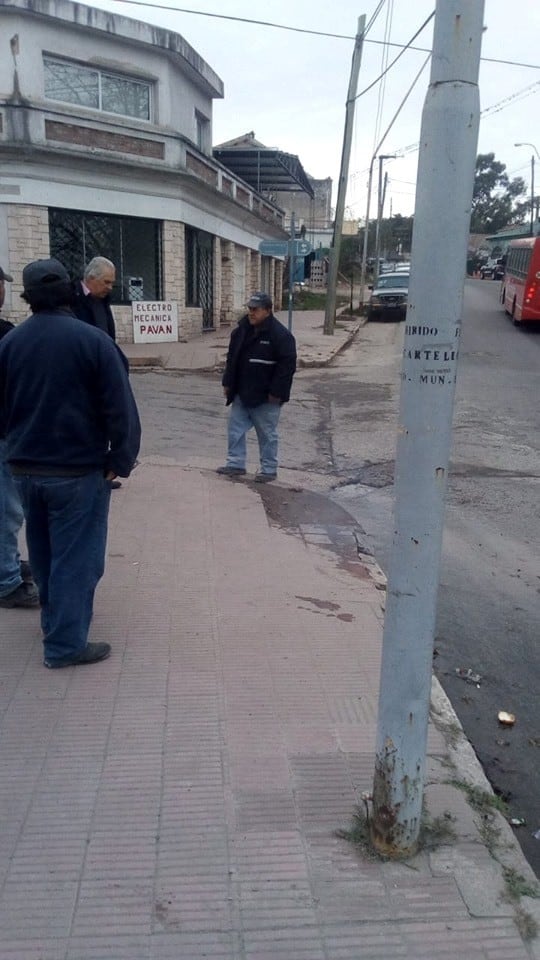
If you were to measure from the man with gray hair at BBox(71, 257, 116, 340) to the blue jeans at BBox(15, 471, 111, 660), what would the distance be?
2607mm

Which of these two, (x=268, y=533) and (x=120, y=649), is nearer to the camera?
(x=120, y=649)

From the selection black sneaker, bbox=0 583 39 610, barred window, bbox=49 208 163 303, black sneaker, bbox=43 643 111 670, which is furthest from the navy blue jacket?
barred window, bbox=49 208 163 303

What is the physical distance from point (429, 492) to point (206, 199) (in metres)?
21.8

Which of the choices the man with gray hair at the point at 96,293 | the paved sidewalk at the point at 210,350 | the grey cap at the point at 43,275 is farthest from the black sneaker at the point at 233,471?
the paved sidewalk at the point at 210,350

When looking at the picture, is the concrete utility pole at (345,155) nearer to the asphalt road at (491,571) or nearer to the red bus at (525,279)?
the red bus at (525,279)

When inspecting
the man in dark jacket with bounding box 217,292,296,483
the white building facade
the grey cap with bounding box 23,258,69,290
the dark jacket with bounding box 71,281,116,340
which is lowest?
the man in dark jacket with bounding box 217,292,296,483

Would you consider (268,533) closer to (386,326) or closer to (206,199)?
(206,199)

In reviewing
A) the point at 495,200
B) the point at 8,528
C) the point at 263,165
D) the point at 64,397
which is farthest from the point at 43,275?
the point at 495,200

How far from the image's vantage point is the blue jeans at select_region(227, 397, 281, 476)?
779 centimetres

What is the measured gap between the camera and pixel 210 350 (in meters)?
19.1

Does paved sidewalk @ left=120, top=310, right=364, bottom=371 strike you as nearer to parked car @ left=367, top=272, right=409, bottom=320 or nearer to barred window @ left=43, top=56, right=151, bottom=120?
parked car @ left=367, top=272, right=409, bottom=320

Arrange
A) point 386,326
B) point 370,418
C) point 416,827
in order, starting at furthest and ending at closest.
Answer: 1. point 386,326
2. point 370,418
3. point 416,827

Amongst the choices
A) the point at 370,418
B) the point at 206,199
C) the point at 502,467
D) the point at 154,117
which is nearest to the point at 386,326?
the point at 206,199

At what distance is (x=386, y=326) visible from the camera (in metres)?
30.1
